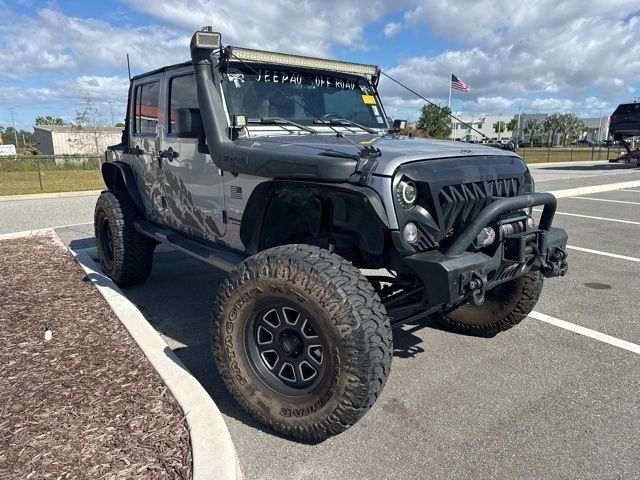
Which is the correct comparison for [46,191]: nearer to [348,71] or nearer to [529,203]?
[348,71]

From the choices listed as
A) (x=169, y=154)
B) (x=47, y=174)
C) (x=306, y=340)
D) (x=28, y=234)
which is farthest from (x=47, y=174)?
(x=306, y=340)

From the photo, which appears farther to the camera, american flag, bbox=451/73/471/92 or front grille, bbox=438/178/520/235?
american flag, bbox=451/73/471/92

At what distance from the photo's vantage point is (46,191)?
15.3m

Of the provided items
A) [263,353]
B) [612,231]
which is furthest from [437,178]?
[612,231]

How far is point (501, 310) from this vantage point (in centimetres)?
398

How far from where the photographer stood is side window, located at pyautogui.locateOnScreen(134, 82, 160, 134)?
476 centimetres

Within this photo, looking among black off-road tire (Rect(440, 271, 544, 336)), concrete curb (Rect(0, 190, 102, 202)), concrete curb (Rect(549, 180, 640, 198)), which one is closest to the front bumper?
black off-road tire (Rect(440, 271, 544, 336))

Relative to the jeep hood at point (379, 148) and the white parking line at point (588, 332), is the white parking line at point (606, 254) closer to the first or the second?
the white parking line at point (588, 332)

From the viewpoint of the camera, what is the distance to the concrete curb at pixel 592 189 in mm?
13883

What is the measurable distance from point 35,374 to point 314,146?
237 centimetres

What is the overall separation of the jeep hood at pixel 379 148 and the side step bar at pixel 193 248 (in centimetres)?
89

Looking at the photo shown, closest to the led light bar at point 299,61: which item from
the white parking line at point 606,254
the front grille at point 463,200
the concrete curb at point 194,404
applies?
the front grille at point 463,200

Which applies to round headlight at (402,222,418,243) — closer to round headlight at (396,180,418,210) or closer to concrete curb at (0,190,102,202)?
round headlight at (396,180,418,210)

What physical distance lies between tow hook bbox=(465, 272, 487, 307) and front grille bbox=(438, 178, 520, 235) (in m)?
0.31
